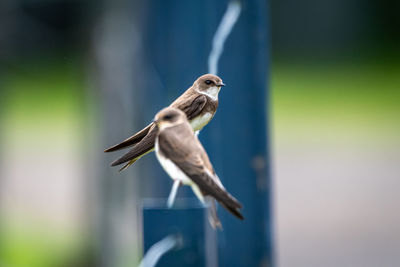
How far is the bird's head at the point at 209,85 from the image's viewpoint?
0.64 metres

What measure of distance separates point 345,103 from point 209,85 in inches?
456

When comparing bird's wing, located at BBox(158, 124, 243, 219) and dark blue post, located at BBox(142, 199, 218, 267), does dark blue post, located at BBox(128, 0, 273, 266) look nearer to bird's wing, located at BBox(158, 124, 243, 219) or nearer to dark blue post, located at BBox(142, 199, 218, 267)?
dark blue post, located at BBox(142, 199, 218, 267)

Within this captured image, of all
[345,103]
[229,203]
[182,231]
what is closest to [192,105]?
[229,203]

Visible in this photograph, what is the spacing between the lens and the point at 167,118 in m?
0.57

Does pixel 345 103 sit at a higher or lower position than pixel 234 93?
higher

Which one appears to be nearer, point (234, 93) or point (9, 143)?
point (234, 93)

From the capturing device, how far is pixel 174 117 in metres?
0.58

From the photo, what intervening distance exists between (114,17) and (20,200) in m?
2.84

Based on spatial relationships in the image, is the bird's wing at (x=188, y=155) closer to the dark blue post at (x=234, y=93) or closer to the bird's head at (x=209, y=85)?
the bird's head at (x=209, y=85)

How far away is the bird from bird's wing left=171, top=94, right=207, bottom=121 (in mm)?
41

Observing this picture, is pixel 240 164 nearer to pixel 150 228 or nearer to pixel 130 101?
pixel 150 228

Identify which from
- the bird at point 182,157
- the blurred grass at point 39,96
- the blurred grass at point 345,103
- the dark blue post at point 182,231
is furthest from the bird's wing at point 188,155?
the blurred grass at point 345,103

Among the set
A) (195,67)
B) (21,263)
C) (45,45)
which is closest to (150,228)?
(195,67)

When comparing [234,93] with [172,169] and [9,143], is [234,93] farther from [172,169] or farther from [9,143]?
[9,143]
